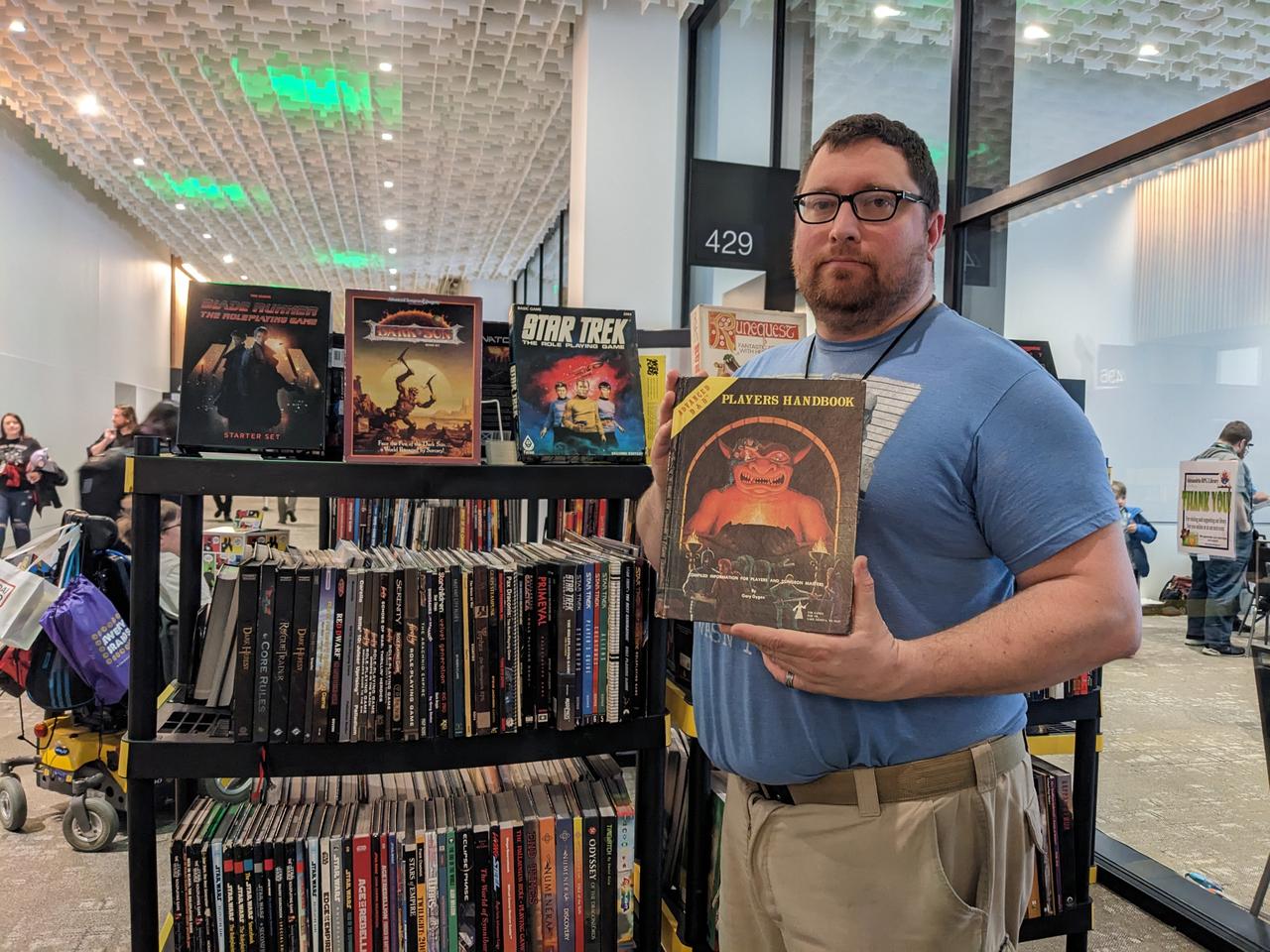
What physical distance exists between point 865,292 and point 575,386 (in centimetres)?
70

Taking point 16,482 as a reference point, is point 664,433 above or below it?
above

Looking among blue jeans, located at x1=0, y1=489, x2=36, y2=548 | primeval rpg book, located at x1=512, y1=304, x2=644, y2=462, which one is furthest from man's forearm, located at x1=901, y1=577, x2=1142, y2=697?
blue jeans, located at x1=0, y1=489, x2=36, y2=548

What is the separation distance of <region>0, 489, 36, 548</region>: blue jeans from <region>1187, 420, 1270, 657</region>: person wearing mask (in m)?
8.43

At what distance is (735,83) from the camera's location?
18.0ft

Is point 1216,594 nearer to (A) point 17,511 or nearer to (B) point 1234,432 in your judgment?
(B) point 1234,432

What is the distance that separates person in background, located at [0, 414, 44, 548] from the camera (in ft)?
24.2

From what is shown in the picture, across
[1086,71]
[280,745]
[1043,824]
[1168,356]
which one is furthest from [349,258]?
[1043,824]

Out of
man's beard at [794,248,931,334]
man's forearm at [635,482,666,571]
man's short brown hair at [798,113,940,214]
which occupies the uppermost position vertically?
man's short brown hair at [798,113,940,214]

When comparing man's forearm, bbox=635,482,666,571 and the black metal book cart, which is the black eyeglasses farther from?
the black metal book cart

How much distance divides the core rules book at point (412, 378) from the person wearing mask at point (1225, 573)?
229cm

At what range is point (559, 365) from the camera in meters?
1.77

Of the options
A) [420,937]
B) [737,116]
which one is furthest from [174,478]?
[737,116]

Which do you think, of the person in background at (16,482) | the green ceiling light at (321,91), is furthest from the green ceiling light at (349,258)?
the green ceiling light at (321,91)

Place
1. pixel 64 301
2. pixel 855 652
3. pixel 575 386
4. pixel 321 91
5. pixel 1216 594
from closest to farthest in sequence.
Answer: pixel 855 652, pixel 575 386, pixel 1216 594, pixel 321 91, pixel 64 301
